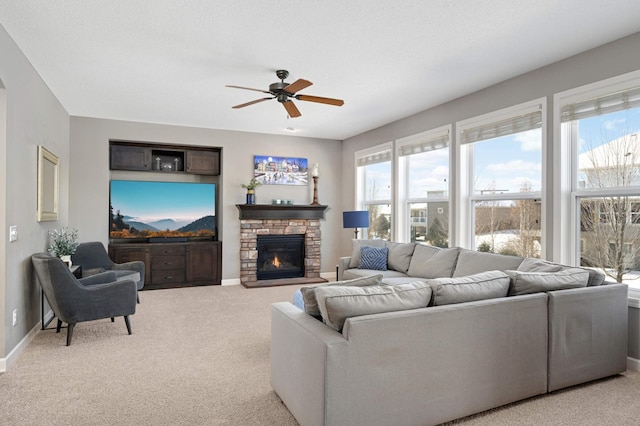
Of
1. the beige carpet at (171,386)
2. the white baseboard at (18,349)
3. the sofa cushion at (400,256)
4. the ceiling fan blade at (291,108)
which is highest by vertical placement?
the ceiling fan blade at (291,108)

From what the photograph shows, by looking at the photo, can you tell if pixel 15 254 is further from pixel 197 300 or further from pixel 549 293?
pixel 549 293

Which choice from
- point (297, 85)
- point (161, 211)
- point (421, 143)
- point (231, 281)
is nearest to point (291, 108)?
point (297, 85)

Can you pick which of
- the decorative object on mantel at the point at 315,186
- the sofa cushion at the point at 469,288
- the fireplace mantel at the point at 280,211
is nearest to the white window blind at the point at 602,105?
the sofa cushion at the point at 469,288

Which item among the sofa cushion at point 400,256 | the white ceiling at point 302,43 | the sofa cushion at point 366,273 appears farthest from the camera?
the sofa cushion at point 400,256

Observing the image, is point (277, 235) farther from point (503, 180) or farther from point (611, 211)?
point (611, 211)

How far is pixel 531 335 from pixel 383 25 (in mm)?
2467

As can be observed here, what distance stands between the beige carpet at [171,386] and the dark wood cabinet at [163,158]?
297 centimetres

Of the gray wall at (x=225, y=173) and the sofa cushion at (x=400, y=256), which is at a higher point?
the gray wall at (x=225, y=173)

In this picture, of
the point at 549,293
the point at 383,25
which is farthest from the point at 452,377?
the point at 383,25

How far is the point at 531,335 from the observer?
2520mm

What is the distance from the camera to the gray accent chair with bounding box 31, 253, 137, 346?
351cm

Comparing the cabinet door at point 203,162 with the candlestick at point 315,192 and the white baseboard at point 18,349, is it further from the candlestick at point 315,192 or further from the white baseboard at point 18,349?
the white baseboard at point 18,349

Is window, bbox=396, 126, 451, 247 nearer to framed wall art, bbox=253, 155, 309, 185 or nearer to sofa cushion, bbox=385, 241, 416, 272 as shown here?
sofa cushion, bbox=385, 241, 416, 272

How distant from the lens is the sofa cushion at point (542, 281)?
2.65 meters
